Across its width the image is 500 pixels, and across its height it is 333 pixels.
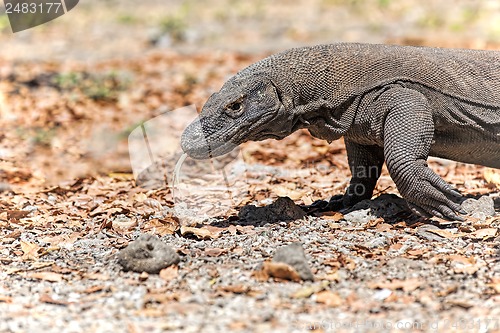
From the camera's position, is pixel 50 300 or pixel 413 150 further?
pixel 413 150

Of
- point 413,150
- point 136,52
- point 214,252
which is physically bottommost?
point 214,252

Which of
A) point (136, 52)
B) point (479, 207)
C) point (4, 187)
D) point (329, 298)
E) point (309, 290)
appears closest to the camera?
point (329, 298)

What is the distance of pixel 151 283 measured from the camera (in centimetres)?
505

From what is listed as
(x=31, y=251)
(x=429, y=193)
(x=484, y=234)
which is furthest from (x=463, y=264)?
(x=31, y=251)

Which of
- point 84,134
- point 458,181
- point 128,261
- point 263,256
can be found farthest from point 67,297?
point 84,134

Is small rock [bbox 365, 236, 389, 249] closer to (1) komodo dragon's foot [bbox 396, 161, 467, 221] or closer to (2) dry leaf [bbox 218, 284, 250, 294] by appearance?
(1) komodo dragon's foot [bbox 396, 161, 467, 221]

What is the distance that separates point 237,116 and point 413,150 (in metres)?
1.47

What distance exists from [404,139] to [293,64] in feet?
3.67

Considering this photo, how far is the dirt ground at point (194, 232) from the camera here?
457 centimetres

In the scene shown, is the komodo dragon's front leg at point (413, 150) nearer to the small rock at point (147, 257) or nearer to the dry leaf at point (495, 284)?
the dry leaf at point (495, 284)

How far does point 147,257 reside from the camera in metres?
5.23

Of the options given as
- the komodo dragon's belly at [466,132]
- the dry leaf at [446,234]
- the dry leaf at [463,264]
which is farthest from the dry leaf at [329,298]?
the komodo dragon's belly at [466,132]

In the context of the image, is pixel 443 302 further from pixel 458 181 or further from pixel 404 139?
pixel 458 181

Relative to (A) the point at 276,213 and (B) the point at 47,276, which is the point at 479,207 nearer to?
(A) the point at 276,213
